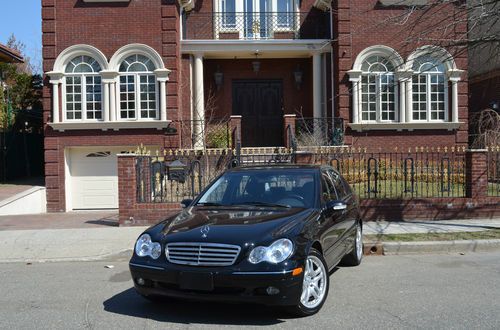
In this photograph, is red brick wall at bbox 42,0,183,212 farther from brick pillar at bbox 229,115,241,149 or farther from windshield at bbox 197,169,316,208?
windshield at bbox 197,169,316,208

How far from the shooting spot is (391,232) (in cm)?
1045

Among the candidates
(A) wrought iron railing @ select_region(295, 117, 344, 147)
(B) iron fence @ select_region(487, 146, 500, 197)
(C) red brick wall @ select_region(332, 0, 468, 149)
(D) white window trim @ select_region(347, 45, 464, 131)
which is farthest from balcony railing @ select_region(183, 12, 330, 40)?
(B) iron fence @ select_region(487, 146, 500, 197)

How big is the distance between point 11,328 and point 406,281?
472cm

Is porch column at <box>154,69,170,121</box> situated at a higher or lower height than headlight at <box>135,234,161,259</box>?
higher

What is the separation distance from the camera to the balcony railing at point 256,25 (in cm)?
2002

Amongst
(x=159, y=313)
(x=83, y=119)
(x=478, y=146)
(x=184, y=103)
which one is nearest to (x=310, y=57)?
(x=184, y=103)

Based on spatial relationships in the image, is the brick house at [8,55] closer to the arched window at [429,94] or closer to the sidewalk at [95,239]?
the sidewalk at [95,239]

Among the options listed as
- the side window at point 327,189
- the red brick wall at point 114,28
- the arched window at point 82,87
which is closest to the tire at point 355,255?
the side window at point 327,189

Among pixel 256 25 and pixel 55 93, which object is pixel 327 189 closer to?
pixel 55 93

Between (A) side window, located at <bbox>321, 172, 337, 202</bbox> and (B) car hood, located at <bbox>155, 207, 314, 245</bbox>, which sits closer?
(B) car hood, located at <bbox>155, 207, 314, 245</bbox>

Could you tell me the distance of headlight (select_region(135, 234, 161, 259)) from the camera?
543 centimetres

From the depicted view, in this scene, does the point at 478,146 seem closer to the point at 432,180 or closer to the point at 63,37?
the point at 432,180

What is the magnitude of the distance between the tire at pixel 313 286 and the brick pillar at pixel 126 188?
22.1 feet

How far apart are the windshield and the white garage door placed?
1234cm
